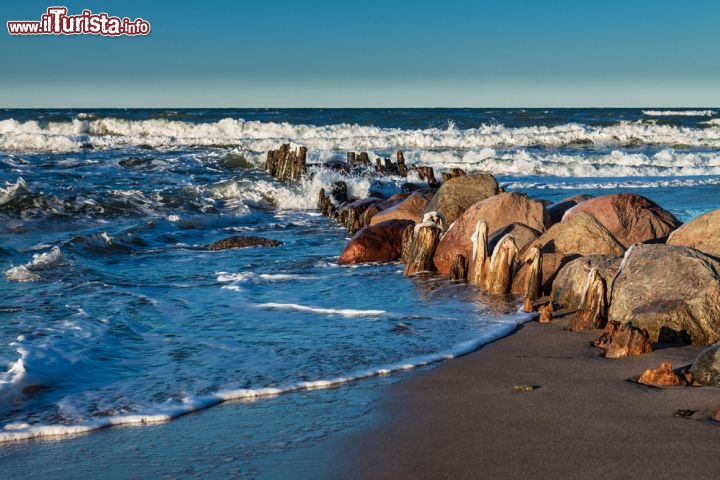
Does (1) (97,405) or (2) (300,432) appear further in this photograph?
(1) (97,405)

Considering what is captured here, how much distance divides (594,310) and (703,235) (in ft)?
5.91

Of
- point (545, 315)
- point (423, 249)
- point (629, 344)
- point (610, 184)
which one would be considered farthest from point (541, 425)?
point (610, 184)

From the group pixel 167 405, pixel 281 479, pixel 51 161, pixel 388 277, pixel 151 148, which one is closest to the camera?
pixel 281 479

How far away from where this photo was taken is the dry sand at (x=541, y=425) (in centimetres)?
437

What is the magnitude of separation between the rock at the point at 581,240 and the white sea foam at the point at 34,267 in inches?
235

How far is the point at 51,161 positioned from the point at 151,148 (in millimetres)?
8520

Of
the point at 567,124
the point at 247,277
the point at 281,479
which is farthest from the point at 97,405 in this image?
the point at 567,124

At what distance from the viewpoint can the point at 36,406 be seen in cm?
584

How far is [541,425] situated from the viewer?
503cm

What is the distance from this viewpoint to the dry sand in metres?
4.37

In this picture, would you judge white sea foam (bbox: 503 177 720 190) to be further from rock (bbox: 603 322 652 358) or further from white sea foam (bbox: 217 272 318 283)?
rock (bbox: 603 322 652 358)

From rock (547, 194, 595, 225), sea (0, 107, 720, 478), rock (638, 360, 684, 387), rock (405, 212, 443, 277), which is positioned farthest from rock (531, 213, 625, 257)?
rock (638, 360, 684, 387)

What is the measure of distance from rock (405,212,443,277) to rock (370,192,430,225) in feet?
8.51

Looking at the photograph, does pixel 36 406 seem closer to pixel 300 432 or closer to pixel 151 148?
pixel 300 432
